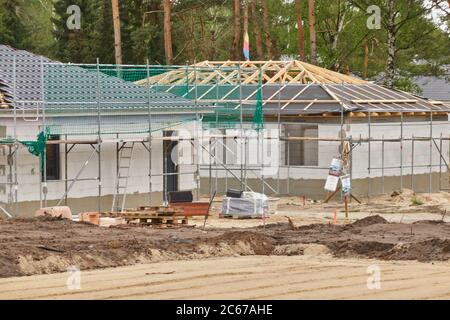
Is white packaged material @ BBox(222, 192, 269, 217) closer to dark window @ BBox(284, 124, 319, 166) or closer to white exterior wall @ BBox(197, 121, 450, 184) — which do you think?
white exterior wall @ BBox(197, 121, 450, 184)

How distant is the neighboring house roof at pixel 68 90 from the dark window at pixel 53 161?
1.17 meters

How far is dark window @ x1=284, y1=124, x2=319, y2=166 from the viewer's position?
44.5m

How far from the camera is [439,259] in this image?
81.1 feet

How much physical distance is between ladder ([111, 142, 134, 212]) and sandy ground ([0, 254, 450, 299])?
40.9ft

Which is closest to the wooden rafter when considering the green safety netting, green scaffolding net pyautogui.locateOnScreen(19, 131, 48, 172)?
green scaffolding net pyautogui.locateOnScreen(19, 131, 48, 172)

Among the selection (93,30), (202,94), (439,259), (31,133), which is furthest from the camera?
(93,30)

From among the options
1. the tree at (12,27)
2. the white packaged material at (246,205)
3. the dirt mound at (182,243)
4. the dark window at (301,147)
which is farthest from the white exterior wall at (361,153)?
the tree at (12,27)

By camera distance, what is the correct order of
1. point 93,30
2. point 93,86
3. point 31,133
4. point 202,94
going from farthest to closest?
point 93,30
point 202,94
point 93,86
point 31,133
